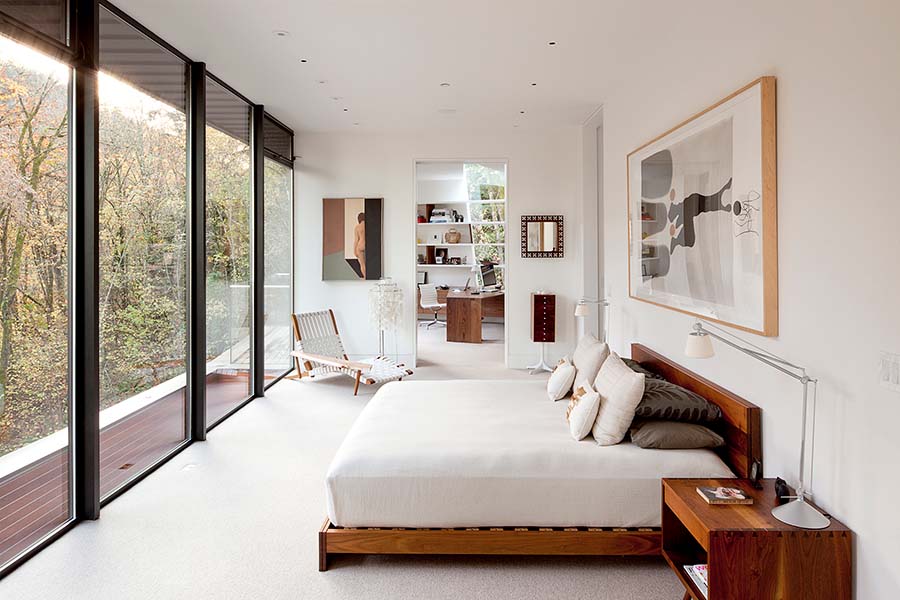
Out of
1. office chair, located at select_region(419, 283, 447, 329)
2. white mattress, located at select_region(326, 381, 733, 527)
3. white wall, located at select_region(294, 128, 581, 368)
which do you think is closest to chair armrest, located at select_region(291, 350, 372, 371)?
white wall, located at select_region(294, 128, 581, 368)

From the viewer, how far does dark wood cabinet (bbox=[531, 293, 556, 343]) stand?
282 inches

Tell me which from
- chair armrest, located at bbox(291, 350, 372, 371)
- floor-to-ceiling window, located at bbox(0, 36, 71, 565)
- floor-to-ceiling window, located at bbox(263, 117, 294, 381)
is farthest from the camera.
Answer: floor-to-ceiling window, located at bbox(263, 117, 294, 381)

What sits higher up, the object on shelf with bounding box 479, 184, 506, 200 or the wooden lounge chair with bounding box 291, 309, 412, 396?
the object on shelf with bounding box 479, 184, 506, 200

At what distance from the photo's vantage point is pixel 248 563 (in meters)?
2.77

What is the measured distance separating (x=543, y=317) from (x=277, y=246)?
123 inches

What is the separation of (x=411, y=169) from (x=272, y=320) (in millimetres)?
2410

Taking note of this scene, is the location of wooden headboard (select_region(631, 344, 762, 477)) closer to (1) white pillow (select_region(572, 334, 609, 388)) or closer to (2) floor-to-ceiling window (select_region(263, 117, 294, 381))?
(1) white pillow (select_region(572, 334, 609, 388))

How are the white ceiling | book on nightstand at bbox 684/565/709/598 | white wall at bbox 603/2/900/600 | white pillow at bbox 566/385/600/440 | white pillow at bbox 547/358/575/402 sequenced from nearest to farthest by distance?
white wall at bbox 603/2/900/600 → book on nightstand at bbox 684/565/709/598 → white pillow at bbox 566/385/600/440 → the white ceiling → white pillow at bbox 547/358/575/402

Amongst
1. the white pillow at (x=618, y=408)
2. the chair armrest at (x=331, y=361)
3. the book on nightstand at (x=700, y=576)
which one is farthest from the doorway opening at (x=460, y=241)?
the book on nightstand at (x=700, y=576)

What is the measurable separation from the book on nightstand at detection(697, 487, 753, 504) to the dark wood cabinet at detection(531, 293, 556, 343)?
4687 millimetres

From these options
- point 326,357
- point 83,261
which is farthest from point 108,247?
point 326,357

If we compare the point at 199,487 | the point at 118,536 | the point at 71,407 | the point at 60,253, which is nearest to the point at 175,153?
the point at 60,253

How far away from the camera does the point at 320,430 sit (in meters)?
4.89

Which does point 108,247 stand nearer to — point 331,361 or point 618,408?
point 618,408
